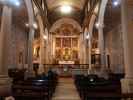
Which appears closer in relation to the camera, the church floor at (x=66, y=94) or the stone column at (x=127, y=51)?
the stone column at (x=127, y=51)

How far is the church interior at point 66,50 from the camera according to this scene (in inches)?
240

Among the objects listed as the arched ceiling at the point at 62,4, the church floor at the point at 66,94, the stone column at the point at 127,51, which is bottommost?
the church floor at the point at 66,94

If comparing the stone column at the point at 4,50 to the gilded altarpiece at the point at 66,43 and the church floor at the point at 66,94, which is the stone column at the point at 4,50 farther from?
the gilded altarpiece at the point at 66,43

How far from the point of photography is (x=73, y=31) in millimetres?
26719

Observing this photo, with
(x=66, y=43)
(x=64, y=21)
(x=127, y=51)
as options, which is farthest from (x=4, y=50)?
(x=66, y=43)

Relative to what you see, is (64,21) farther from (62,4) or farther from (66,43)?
(62,4)

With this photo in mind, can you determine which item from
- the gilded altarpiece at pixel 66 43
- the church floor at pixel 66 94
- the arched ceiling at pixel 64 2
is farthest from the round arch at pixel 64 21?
the church floor at pixel 66 94

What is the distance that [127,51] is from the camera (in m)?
6.11

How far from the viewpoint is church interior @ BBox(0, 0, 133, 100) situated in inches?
240

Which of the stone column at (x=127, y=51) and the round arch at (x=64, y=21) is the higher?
the round arch at (x=64, y=21)

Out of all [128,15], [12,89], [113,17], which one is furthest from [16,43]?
[128,15]

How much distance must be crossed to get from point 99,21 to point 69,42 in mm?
14872

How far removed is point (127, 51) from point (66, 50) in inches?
812

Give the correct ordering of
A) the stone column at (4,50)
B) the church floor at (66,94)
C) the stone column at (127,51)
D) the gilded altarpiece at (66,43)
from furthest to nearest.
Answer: the gilded altarpiece at (66,43)
the church floor at (66,94)
the stone column at (4,50)
the stone column at (127,51)
